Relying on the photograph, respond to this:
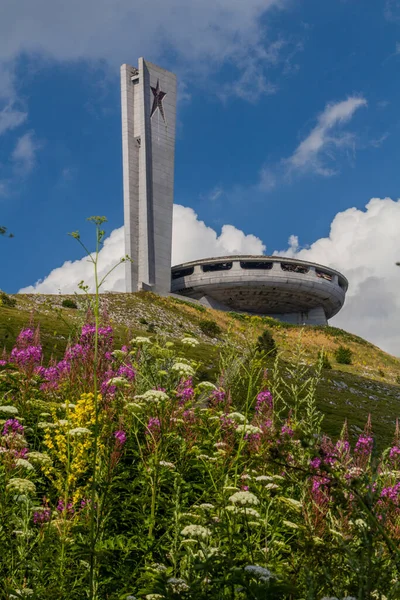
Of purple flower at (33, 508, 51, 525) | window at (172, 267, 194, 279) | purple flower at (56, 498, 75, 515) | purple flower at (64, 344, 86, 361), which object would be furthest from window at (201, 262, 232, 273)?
purple flower at (33, 508, 51, 525)

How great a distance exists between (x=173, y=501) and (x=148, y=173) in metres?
50.2

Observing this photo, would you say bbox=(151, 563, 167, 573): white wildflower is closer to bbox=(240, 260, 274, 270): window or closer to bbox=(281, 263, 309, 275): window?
bbox=(240, 260, 274, 270): window

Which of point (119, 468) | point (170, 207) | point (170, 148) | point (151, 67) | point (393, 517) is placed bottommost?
point (393, 517)

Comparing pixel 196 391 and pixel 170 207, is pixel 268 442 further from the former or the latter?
pixel 170 207

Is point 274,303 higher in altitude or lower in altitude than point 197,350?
higher

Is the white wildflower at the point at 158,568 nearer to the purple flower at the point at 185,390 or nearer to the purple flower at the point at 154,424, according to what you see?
the purple flower at the point at 154,424

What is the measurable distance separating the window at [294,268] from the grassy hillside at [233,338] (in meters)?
6.75

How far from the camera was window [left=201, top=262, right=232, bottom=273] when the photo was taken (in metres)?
57.9

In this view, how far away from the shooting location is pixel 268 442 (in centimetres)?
575

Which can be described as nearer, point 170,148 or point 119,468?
point 119,468

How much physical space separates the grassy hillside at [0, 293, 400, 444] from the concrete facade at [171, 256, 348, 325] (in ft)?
16.6

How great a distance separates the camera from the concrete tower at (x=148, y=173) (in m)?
51.2

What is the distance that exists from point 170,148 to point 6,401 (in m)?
50.7

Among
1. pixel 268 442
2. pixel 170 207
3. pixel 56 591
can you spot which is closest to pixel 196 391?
pixel 268 442
